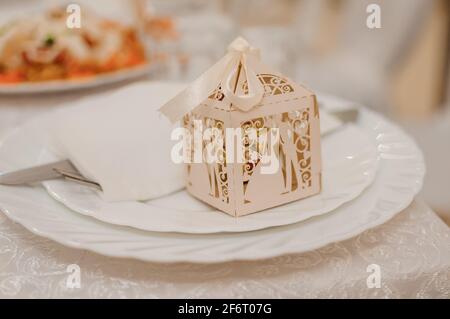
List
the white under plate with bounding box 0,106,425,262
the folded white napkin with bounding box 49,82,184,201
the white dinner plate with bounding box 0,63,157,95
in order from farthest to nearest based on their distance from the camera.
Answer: the white dinner plate with bounding box 0,63,157,95, the folded white napkin with bounding box 49,82,184,201, the white under plate with bounding box 0,106,425,262

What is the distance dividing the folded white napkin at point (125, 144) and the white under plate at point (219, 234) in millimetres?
60

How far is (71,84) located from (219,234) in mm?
582

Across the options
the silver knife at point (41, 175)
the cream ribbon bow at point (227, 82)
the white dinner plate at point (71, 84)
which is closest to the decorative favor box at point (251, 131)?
the cream ribbon bow at point (227, 82)

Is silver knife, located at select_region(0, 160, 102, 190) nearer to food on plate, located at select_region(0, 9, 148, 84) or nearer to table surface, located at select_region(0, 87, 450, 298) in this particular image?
table surface, located at select_region(0, 87, 450, 298)

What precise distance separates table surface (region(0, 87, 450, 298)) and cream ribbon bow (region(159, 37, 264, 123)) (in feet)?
0.51

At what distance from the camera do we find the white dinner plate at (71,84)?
102 centimetres

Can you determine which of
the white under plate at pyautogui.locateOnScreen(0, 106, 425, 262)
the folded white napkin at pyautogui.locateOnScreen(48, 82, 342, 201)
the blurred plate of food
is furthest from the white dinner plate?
the white under plate at pyautogui.locateOnScreen(0, 106, 425, 262)

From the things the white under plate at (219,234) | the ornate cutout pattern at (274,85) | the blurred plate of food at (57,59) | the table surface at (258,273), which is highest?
the ornate cutout pattern at (274,85)

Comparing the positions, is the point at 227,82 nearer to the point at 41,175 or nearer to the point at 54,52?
the point at 41,175

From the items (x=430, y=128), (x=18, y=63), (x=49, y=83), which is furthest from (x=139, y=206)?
(x=430, y=128)

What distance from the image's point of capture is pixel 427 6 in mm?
2014

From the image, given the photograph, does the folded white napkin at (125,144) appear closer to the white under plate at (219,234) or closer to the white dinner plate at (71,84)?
the white under plate at (219,234)

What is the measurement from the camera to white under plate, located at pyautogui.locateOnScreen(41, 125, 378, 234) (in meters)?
0.55

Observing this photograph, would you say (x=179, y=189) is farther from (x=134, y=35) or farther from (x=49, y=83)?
(x=134, y=35)
